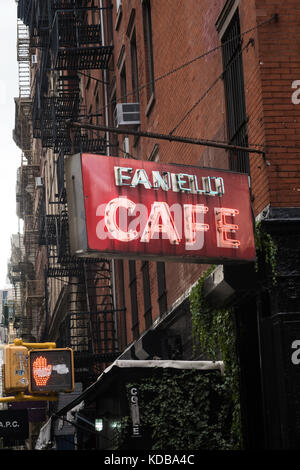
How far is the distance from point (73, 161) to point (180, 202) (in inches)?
55.8

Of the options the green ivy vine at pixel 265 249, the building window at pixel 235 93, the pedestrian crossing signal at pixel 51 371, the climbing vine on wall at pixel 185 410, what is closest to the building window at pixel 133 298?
the pedestrian crossing signal at pixel 51 371

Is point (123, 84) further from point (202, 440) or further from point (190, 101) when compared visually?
point (202, 440)

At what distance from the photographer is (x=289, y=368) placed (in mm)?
11562

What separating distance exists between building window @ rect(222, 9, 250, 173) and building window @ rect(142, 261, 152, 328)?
25.6ft

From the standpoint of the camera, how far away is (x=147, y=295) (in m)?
21.8

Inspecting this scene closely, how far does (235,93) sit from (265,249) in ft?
10.2

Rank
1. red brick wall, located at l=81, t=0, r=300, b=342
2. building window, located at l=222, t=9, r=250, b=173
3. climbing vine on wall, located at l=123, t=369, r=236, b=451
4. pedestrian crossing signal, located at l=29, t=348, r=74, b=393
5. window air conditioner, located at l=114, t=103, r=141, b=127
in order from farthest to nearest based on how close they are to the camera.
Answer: window air conditioner, located at l=114, t=103, r=141, b=127 < pedestrian crossing signal, located at l=29, t=348, r=74, b=393 < climbing vine on wall, located at l=123, t=369, r=236, b=451 < building window, located at l=222, t=9, r=250, b=173 < red brick wall, located at l=81, t=0, r=300, b=342

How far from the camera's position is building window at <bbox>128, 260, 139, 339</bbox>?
23688mm

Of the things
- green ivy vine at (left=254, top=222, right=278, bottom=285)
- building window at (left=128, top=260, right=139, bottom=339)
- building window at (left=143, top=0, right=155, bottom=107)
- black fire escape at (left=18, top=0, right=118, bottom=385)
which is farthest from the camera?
black fire escape at (left=18, top=0, right=118, bottom=385)

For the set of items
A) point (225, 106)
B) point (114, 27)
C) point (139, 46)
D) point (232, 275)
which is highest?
point (114, 27)

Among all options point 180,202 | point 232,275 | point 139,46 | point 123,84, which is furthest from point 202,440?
point 123,84

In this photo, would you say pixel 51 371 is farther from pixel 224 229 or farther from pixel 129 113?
pixel 129 113

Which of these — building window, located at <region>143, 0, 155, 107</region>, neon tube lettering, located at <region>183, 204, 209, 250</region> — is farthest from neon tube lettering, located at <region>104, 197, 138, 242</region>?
building window, located at <region>143, 0, 155, 107</region>

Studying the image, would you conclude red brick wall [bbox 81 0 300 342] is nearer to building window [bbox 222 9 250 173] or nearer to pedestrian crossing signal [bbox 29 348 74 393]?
building window [bbox 222 9 250 173]
